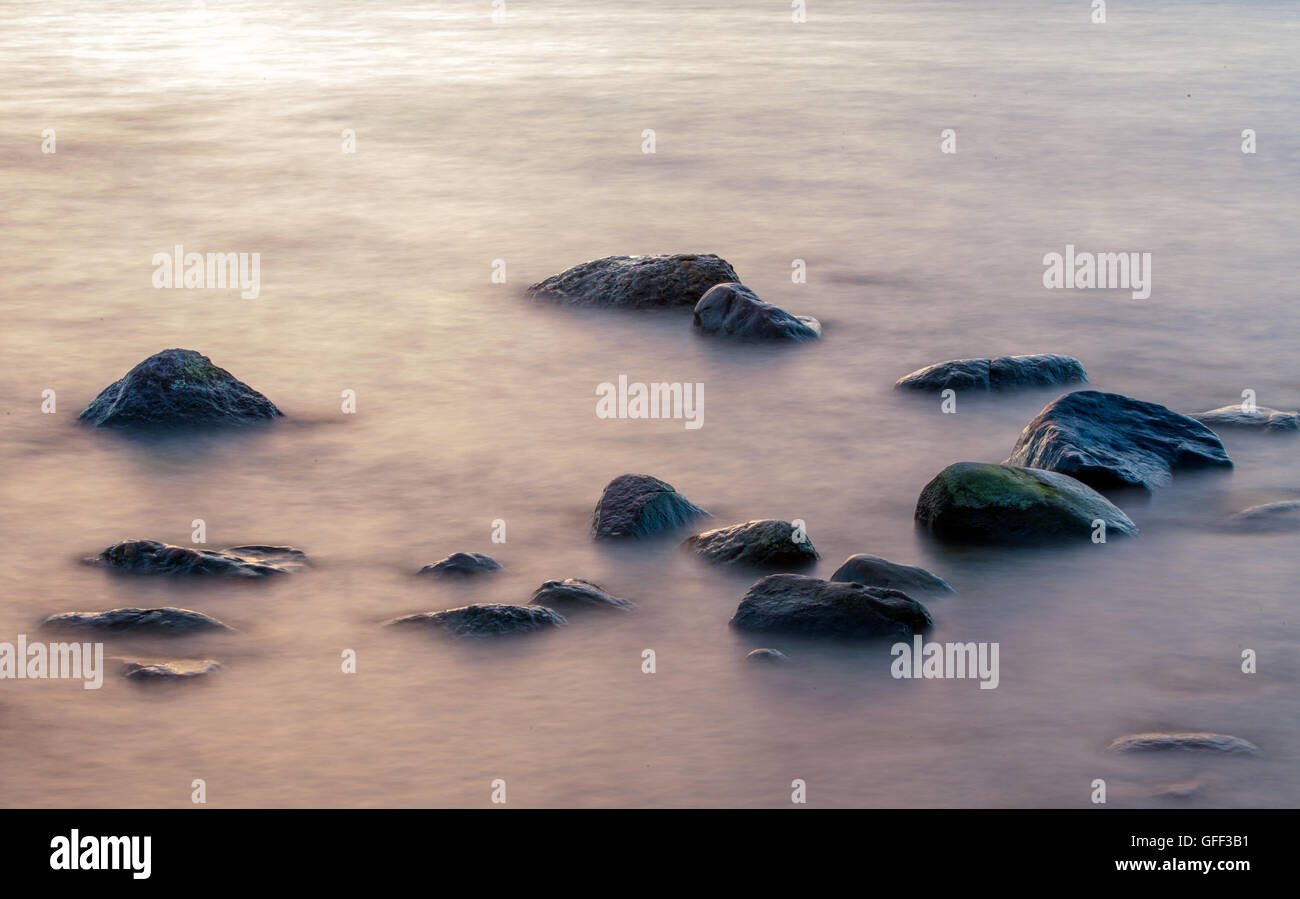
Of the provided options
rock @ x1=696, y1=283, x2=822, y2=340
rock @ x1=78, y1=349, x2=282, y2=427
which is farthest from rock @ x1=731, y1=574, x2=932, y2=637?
rock @ x1=696, y1=283, x2=822, y2=340

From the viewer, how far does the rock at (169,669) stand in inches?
272

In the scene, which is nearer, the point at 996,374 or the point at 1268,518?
the point at 1268,518

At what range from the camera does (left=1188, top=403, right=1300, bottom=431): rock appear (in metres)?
10.1

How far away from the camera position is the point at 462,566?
803 cm

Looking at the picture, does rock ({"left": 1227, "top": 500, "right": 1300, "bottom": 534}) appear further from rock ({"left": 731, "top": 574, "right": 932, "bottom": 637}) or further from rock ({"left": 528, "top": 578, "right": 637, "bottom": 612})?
rock ({"left": 528, "top": 578, "right": 637, "bottom": 612})

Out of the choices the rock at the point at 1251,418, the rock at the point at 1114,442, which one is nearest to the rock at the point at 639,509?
the rock at the point at 1114,442

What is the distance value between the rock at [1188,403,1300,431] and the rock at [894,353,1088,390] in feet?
3.09

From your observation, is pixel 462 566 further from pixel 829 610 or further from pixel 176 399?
pixel 176 399

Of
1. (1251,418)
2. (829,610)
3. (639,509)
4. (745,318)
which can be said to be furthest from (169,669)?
(1251,418)

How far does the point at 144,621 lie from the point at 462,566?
1428 mm

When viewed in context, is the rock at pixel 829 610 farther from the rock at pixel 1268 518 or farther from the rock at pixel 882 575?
the rock at pixel 1268 518

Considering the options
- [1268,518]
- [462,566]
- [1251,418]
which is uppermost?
[1251,418]
